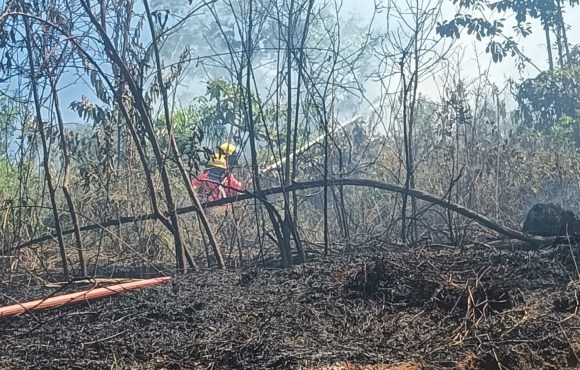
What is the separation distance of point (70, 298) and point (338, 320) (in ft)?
6.60

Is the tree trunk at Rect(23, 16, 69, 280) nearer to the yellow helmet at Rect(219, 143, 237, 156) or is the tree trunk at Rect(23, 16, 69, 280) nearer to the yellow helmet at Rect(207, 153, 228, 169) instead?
the yellow helmet at Rect(207, 153, 228, 169)

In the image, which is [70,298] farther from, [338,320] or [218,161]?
[218,161]

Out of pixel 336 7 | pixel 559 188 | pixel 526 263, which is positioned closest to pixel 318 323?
pixel 526 263

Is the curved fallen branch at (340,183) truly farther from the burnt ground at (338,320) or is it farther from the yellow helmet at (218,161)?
the burnt ground at (338,320)

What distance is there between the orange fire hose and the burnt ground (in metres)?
0.07

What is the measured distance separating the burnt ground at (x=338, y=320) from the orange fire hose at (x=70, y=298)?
7cm

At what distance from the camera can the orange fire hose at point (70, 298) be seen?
4.68 meters

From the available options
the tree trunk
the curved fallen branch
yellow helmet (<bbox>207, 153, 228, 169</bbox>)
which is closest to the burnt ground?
the tree trunk

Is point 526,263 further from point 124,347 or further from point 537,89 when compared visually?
point 537,89

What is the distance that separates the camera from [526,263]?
5438mm

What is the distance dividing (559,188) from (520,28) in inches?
133

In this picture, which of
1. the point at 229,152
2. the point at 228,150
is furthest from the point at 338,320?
the point at 229,152

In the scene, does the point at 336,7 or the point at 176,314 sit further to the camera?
the point at 336,7

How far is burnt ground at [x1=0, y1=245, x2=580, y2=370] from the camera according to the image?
11.8 feet
